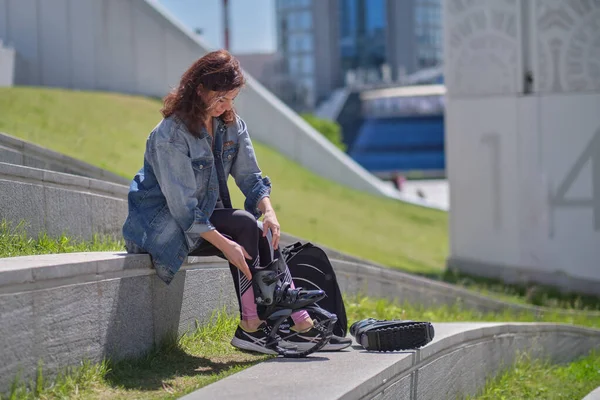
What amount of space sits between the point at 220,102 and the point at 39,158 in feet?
12.1

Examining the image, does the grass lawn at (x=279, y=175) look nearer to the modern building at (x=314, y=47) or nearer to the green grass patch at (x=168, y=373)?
the green grass patch at (x=168, y=373)

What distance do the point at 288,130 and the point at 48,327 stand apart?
15.6 metres

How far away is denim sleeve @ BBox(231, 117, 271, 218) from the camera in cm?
565

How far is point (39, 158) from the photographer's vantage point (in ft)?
27.9

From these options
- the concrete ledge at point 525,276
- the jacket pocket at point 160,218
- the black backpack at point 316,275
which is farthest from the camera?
the concrete ledge at point 525,276

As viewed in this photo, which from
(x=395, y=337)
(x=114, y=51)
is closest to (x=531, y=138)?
(x=114, y=51)

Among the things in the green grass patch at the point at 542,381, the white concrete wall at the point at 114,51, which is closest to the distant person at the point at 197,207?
the green grass patch at the point at 542,381

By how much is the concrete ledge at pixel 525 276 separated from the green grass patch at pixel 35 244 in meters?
10.8

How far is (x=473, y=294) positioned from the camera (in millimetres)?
11906

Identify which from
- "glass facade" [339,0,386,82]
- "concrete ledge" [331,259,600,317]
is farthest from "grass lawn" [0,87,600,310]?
"glass facade" [339,0,386,82]

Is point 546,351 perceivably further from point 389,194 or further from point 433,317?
point 389,194

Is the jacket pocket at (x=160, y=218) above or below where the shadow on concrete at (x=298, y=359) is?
above

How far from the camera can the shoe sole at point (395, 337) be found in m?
5.54

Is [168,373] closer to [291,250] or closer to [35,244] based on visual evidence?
[291,250]
